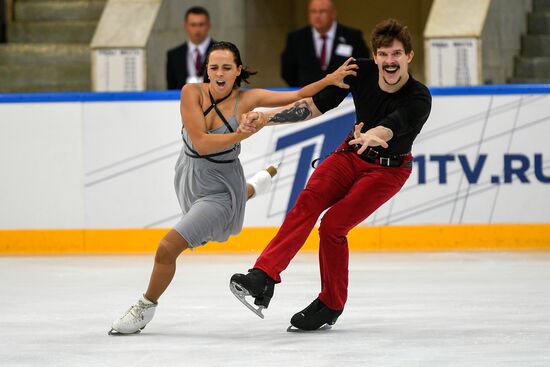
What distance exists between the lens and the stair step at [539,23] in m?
13.8

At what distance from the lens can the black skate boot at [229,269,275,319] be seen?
607 centimetres

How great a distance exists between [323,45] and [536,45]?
317cm

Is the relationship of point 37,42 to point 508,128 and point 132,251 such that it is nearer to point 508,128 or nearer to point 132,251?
point 132,251

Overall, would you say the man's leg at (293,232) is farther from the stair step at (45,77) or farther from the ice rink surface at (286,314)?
the stair step at (45,77)

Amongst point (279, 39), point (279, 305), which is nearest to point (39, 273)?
point (279, 305)

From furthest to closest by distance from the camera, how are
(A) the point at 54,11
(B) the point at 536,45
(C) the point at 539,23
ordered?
(A) the point at 54,11, (C) the point at 539,23, (B) the point at 536,45

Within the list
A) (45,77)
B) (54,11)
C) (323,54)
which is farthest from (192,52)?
(54,11)

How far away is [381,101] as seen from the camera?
20.6ft

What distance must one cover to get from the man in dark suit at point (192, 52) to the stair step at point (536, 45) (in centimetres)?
387

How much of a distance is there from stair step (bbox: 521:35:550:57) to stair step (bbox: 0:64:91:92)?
4.57 meters

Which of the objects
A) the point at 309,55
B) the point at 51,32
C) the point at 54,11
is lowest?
the point at 309,55

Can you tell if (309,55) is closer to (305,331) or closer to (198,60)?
(198,60)

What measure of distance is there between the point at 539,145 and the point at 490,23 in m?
2.62

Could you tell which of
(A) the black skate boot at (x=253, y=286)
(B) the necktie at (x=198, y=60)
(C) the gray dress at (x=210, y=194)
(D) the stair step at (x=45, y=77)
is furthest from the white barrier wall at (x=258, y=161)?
(A) the black skate boot at (x=253, y=286)
